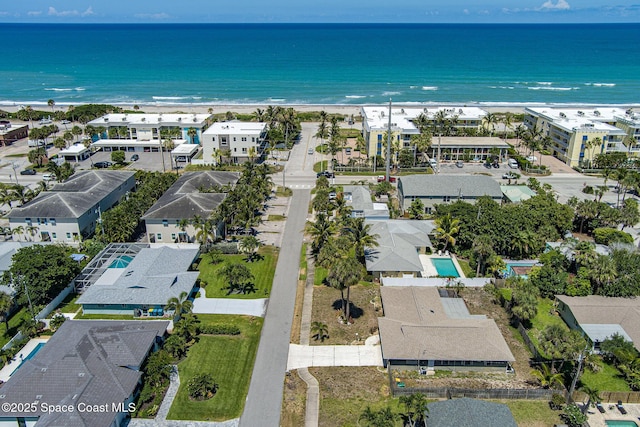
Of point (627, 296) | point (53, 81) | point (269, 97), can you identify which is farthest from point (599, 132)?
point (53, 81)

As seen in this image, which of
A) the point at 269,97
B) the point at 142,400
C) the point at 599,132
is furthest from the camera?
the point at 269,97

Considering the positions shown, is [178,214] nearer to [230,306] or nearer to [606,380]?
[230,306]

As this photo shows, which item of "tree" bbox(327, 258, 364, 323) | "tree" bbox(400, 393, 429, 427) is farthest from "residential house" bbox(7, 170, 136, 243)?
"tree" bbox(400, 393, 429, 427)

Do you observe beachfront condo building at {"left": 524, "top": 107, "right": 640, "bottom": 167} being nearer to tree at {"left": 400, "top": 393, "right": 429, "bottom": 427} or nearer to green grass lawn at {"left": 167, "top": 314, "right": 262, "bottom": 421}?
green grass lawn at {"left": 167, "top": 314, "right": 262, "bottom": 421}

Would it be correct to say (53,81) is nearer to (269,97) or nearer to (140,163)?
(269,97)

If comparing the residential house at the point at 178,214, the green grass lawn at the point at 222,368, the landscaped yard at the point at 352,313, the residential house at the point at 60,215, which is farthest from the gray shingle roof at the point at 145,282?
the residential house at the point at 60,215

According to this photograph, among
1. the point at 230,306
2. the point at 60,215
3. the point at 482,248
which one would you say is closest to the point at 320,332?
the point at 230,306
